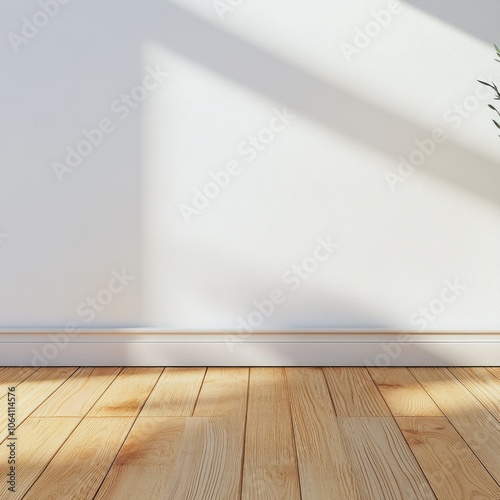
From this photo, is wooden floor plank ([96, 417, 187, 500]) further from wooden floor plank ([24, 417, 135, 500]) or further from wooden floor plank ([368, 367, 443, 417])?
wooden floor plank ([368, 367, 443, 417])

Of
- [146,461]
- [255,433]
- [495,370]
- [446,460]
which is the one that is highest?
[495,370]

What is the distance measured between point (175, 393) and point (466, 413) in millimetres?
732

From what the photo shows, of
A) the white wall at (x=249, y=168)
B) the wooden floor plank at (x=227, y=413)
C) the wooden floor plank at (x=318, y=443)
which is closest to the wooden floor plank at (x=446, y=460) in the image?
the wooden floor plank at (x=318, y=443)

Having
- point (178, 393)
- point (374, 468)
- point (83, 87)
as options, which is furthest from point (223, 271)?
point (374, 468)

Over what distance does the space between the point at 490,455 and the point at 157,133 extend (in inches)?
47.0

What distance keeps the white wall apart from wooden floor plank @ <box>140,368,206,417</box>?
15 centimetres

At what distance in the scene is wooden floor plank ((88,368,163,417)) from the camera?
1521 millimetres

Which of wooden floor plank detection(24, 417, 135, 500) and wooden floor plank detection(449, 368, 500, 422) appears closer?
wooden floor plank detection(24, 417, 135, 500)

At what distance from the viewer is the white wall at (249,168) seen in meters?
1.78

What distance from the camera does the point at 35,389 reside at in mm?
1683

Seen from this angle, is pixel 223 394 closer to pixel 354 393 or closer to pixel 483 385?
pixel 354 393

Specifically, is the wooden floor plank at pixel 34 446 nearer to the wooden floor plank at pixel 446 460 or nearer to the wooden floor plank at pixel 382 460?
the wooden floor plank at pixel 382 460

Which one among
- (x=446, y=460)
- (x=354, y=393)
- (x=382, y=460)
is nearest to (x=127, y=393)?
(x=354, y=393)

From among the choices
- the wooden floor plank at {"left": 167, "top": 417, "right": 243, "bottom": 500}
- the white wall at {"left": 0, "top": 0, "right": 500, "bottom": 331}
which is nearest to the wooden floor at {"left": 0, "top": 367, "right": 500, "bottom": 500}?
the wooden floor plank at {"left": 167, "top": 417, "right": 243, "bottom": 500}
